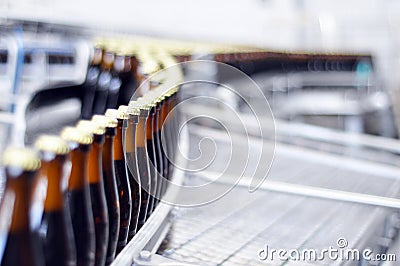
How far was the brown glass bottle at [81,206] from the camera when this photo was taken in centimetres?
48

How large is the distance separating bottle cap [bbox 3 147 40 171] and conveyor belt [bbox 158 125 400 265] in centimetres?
31

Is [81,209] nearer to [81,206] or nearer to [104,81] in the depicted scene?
[81,206]

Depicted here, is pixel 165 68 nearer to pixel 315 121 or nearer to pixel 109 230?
pixel 109 230

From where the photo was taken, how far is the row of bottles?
388mm

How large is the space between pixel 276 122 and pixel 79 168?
1068mm

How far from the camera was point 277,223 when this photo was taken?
2.57 ft

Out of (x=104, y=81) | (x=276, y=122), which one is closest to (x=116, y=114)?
(x=104, y=81)

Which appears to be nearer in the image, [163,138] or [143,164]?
[143,164]

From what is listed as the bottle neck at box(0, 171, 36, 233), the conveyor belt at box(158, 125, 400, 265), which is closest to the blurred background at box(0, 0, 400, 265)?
the conveyor belt at box(158, 125, 400, 265)

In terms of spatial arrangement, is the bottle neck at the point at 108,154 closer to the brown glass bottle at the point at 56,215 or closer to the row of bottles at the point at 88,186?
the row of bottles at the point at 88,186

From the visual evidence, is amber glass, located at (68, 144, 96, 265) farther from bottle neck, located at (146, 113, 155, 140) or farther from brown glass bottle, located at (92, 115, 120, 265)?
bottle neck, located at (146, 113, 155, 140)

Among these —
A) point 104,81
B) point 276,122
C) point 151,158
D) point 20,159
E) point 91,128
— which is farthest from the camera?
point 276,122

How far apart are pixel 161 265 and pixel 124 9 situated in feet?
14.7

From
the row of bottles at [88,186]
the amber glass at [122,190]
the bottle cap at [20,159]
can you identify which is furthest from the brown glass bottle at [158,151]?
the bottle cap at [20,159]
